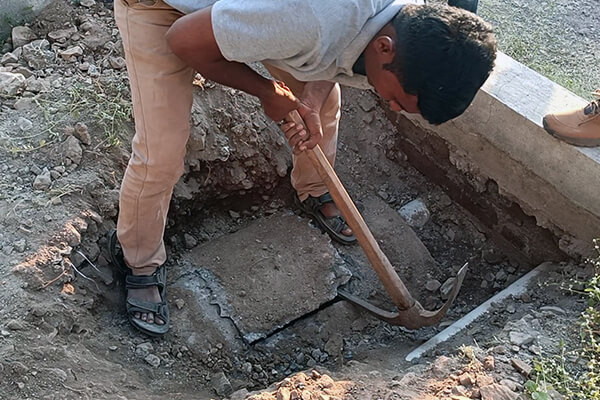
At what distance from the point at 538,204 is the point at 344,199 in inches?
42.0

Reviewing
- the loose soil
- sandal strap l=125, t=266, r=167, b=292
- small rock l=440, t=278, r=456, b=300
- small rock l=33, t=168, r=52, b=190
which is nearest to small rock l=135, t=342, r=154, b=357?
the loose soil

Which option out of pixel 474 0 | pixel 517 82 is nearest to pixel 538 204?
pixel 517 82

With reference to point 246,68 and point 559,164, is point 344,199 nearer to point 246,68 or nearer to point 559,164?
point 246,68

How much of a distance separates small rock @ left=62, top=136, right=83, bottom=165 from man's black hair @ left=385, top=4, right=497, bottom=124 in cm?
161

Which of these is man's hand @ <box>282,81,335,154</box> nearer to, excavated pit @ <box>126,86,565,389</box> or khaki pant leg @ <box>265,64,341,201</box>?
khaki pant leg @ <box>265,64,341,201</box>

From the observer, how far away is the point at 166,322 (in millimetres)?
2891

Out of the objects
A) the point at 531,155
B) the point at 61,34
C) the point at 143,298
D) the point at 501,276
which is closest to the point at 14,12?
the point at 61,34

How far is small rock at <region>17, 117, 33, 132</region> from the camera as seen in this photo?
10.0 ft

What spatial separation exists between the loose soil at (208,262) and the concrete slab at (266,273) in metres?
0.01

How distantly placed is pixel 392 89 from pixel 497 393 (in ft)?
3.51

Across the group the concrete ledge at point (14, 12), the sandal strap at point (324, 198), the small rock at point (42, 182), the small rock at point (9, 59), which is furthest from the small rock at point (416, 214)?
the concrete ledge at point (14, 12)

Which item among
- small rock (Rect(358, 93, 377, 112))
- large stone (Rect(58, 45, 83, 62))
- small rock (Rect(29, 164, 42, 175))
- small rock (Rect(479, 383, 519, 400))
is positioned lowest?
small rock (Rect(358, 93, 377, 112))

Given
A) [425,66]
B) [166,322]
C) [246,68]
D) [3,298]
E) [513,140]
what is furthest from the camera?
[513,140]

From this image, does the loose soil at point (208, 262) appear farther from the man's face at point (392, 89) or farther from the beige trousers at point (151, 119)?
the man's face at point (392, 89)
